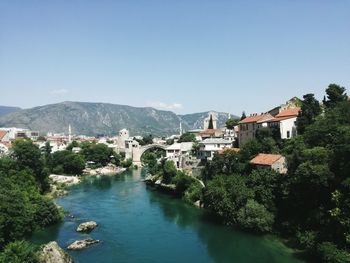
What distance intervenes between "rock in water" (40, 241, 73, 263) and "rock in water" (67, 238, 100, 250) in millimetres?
3043

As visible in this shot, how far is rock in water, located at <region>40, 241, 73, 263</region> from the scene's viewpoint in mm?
23131

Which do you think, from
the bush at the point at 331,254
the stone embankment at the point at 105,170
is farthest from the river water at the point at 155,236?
the stone embankment at the point at 105,170

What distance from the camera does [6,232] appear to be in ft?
81.6

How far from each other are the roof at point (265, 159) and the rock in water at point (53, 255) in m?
19.8

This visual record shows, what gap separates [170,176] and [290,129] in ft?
56.1

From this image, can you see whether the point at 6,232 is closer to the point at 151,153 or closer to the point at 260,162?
the point at 260,162

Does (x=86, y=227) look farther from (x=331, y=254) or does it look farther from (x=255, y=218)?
(x=331, y=254)

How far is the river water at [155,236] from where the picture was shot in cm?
2638

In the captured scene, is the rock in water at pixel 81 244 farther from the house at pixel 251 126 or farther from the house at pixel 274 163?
the house at pixel 251 126

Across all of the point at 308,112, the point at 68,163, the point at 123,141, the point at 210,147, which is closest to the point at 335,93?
the point at 308,112

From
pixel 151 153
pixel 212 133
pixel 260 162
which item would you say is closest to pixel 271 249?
pixel 260 162

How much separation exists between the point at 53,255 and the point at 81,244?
15.5 feet

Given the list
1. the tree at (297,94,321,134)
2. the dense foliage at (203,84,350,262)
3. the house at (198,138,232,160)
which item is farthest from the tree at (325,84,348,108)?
the house at (198,138,232,160)

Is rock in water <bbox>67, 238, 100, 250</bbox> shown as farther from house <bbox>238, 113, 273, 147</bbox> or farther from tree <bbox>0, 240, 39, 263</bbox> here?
house <bbox>238, 113, 273, 147</bbox>
